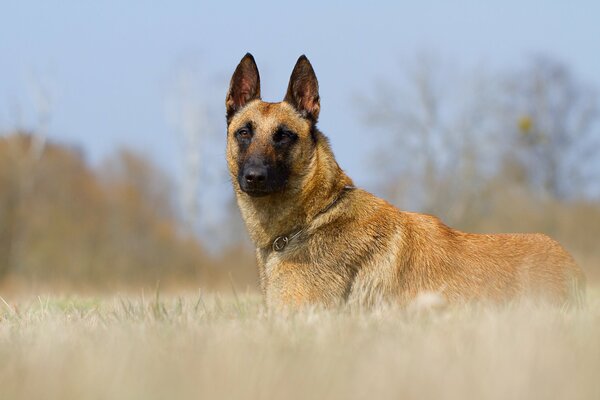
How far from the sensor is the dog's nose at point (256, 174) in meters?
6.03

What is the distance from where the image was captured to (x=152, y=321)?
15.7 feet

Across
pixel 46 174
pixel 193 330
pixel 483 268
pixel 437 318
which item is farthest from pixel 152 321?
pixel 46 174

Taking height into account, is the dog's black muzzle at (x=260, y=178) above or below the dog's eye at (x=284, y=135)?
below

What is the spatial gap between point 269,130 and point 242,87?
63cm

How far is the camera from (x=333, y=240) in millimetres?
6066

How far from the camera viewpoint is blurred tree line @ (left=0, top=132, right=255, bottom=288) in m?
24.2

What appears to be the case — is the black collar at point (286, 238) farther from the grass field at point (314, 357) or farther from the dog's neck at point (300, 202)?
the grass field at point (314, 357)

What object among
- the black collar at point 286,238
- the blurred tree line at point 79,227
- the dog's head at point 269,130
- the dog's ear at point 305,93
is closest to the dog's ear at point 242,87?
the dog's head at point 269,130

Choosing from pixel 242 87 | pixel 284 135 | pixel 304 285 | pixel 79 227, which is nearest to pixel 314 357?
pixel 304 285

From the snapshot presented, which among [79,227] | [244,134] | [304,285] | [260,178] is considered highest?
[244,134]

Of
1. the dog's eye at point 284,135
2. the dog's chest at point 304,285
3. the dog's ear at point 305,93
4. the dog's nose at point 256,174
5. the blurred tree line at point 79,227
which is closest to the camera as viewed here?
the dog's chest at point 304,285

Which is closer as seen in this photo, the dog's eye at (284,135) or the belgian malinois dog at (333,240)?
the belgian malinois dog at (333,240)

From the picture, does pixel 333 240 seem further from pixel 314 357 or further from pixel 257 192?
pixel 314 357

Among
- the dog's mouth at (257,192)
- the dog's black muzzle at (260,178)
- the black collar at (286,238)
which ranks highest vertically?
the dog's black muzzle at (260,178)
